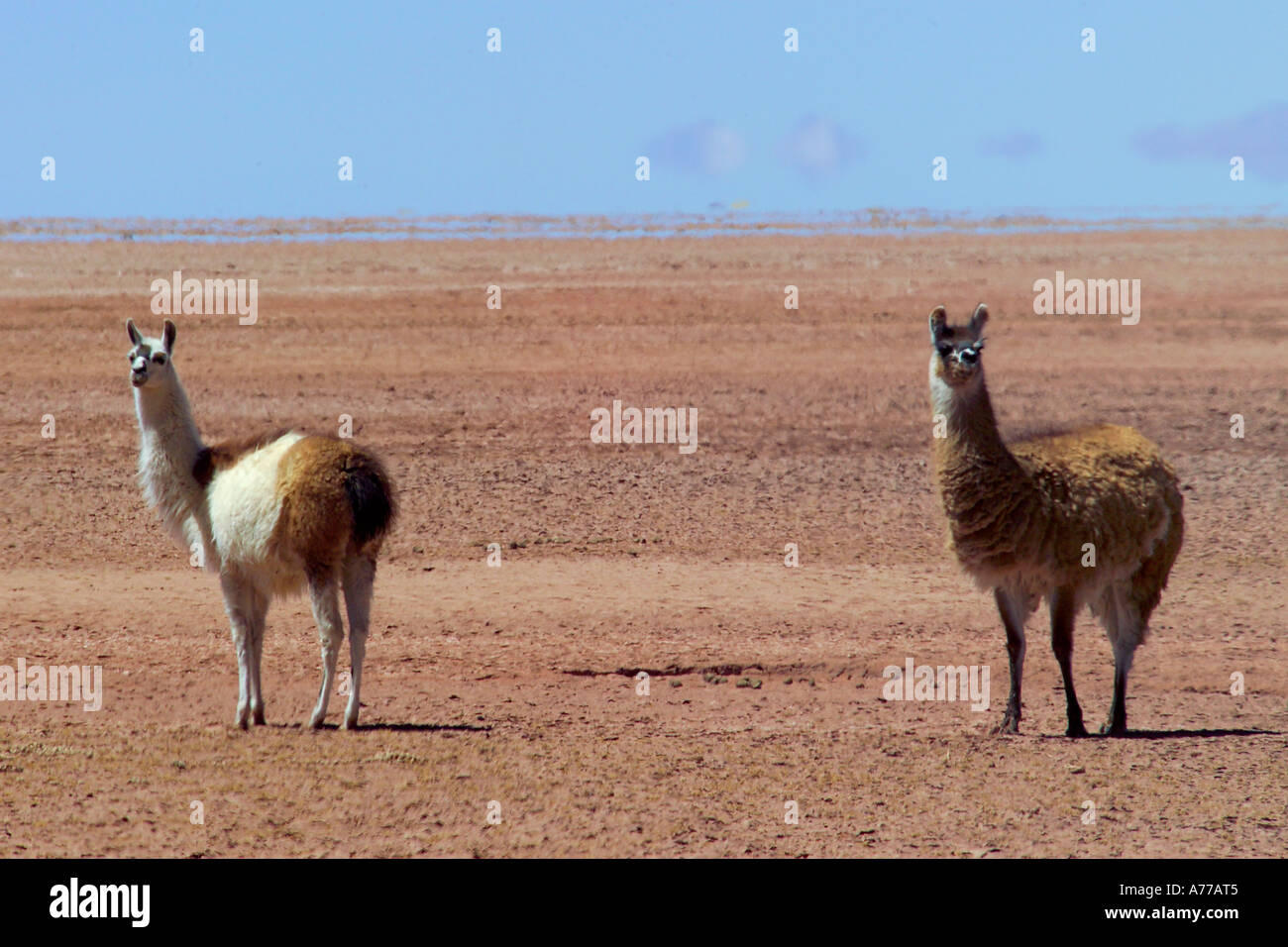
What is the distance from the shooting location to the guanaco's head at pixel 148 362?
8.64 meters

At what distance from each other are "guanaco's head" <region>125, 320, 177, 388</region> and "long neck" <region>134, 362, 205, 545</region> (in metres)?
0.05

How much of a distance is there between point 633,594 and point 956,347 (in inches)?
189

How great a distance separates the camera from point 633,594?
12227mm

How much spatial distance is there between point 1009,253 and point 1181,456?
2070cm

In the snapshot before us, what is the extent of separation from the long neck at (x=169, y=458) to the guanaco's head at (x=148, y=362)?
0.17 ft
